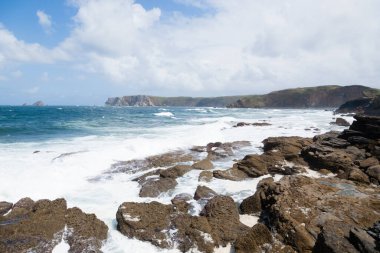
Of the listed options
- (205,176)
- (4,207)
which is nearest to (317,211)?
(205,176)

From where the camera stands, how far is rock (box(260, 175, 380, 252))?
6746 mm

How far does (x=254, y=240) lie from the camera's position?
728 cm

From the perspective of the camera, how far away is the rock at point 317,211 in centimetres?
675

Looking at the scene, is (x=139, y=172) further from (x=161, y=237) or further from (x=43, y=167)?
(x=161, y=237)

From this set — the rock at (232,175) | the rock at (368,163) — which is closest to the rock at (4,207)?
the rock at (232,175)

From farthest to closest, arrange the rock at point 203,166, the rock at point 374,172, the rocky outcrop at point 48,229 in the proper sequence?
the rock at point 203,166 → the rock at point 374,172 → the rocky outcrop at point 48,229

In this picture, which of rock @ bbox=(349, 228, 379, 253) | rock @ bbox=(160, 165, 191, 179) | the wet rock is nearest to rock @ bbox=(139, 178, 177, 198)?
rock @ bbox=(160, 165, 191, 179)

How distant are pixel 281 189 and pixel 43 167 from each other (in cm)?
1069

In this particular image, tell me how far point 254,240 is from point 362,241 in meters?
2.20

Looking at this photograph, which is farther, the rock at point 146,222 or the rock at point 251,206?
the rock at point 251,206

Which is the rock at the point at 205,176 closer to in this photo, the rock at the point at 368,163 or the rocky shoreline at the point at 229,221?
the rocky shoreline at the point at 229,221

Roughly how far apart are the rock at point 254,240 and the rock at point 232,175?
17.1ft

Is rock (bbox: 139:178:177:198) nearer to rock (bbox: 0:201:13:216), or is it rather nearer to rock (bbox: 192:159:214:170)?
rock (bbox: 192:159:214:170)

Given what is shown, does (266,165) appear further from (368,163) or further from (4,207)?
(4,207)
